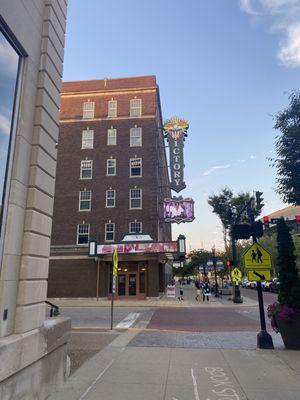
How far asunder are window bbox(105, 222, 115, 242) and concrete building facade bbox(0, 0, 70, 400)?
30891mm

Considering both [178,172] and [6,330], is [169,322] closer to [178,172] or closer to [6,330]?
[6,330]

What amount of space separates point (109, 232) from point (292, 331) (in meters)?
28.8

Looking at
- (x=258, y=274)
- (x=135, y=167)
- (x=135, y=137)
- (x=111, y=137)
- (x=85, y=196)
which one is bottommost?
(x=258, y=274)

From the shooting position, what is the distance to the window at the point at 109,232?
123ft

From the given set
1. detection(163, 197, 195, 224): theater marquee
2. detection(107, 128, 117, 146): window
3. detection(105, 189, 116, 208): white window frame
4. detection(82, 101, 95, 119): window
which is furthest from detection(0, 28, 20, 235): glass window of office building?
detection(82, 101, 95, 119): window

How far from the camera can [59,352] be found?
6562 millimetres

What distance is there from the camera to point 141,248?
3400cm

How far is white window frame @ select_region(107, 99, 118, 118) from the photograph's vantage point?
41.2 metres

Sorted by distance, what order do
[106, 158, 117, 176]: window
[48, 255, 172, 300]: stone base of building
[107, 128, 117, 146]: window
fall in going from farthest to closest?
[107, 128, 117, 146]: window → [106, 158, 117, 176]: window → [48, 255, 172, 300]: stone base of building

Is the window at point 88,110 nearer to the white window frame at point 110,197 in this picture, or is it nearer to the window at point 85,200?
the window at point 85,200

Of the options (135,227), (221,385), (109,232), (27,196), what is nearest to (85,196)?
(109,232)

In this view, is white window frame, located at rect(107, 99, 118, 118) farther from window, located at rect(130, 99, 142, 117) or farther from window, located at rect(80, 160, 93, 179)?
window, located at rect(80, 160, 93, 179)

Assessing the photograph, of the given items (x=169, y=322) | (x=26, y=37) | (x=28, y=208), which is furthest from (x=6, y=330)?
(x=169, y=322)

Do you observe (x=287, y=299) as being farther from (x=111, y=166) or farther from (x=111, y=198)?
(x=111, y=166)
